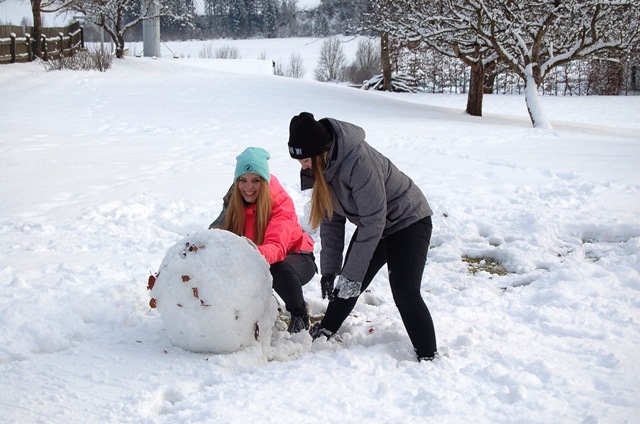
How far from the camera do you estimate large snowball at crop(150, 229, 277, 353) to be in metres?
3.41

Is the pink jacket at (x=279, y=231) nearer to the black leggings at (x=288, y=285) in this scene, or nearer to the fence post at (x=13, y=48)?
the black leggings at (x=288, y=285)

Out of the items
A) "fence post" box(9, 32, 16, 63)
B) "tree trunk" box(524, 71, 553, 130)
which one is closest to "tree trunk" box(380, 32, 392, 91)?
"tree trunk" box(524, 71, 553, 130)

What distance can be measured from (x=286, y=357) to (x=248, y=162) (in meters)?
1.17

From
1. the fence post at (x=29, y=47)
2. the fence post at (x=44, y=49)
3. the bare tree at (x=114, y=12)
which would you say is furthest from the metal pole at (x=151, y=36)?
the fence post at (x=29, y=47)

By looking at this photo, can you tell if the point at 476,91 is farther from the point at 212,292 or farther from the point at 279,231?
the point at 212,292

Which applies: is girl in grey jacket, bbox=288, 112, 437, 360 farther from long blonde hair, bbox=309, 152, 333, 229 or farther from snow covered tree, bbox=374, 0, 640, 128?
snow covered tree, bbox=374, 0, 640, 128

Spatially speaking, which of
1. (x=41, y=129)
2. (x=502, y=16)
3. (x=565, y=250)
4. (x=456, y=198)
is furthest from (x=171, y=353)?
(x=502, y=16)

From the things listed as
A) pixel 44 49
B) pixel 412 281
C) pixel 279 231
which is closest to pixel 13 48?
pixel 44 49

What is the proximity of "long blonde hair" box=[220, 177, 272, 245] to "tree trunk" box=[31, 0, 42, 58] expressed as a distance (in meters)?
22.9

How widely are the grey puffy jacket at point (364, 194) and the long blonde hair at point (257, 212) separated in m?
0.53

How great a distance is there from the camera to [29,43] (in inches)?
925

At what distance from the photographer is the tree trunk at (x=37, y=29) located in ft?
78.0

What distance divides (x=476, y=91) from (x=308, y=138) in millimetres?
14608

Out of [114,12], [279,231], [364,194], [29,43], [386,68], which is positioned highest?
[114,12]
